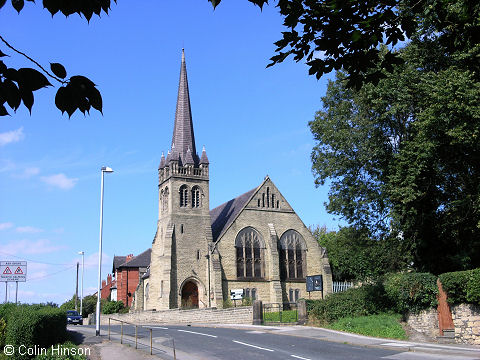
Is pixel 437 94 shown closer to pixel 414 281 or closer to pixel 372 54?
pixel 414 281

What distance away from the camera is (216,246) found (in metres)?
48.2

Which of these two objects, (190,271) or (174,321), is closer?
(174,321)

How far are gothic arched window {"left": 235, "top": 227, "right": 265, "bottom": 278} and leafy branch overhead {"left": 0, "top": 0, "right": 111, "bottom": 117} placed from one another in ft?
150

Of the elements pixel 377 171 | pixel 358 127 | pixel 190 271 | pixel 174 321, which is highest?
pixel 358 127

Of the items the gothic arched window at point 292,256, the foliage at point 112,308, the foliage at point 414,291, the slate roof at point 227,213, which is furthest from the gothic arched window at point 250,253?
the foliage at point 414,291

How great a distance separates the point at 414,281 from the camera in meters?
22.9

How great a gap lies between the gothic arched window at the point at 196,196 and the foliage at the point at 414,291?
96.1 feet

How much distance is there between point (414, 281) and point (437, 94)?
8.55 meters

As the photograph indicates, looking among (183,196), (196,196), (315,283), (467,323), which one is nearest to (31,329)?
(467,323)

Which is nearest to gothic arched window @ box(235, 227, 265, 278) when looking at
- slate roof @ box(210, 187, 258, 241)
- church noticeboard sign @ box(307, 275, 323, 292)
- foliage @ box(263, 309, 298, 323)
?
slate roof @ box(210, 187, 258, 241)

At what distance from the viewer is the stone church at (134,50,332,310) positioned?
47.7 metres

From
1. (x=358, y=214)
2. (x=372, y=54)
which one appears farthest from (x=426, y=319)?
(x=372, y=54)

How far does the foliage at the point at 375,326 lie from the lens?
894 inches

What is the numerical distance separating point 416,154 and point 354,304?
29.7 feet
